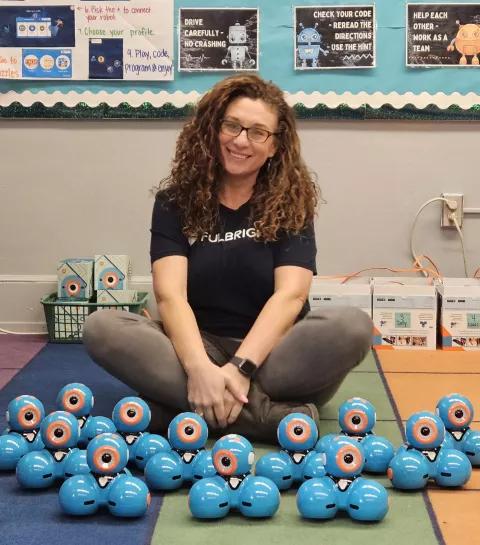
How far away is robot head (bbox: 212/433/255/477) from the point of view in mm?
1644

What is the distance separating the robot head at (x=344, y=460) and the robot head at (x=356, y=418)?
0.27 m

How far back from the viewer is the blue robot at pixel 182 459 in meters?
1.75

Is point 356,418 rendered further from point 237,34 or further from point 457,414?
point 237,34

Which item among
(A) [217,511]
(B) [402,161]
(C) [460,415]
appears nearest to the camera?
(A) [217,511]

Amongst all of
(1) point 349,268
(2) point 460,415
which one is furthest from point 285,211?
(1) point 349,268

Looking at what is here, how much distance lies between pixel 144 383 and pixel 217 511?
0.57 meters

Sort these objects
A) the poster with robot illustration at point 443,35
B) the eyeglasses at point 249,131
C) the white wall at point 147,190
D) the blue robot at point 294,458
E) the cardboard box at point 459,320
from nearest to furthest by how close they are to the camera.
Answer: the blue robot at point 294,458
the eyeglasses at point 249,131
the cardboard box at point 459,320
the poster with robot illustration at point 443,35
the white wall at point 147,190

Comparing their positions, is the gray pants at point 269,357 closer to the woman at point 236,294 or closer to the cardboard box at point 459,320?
the woman at point 236,294

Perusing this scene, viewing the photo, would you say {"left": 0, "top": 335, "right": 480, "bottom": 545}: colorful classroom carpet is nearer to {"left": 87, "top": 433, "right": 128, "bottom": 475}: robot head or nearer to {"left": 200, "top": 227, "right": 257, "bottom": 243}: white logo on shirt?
{"left": 87, "top": 433, "right": 128, "bottom": 475}: robot head

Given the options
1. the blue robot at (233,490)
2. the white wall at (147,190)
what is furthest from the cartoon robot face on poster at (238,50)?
the blue robot at (233,490)

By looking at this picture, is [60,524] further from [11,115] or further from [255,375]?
[11,115]

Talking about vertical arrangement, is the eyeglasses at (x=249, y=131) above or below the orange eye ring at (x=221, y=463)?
above

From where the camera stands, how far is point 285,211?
219cm

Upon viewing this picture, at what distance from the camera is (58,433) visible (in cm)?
180
